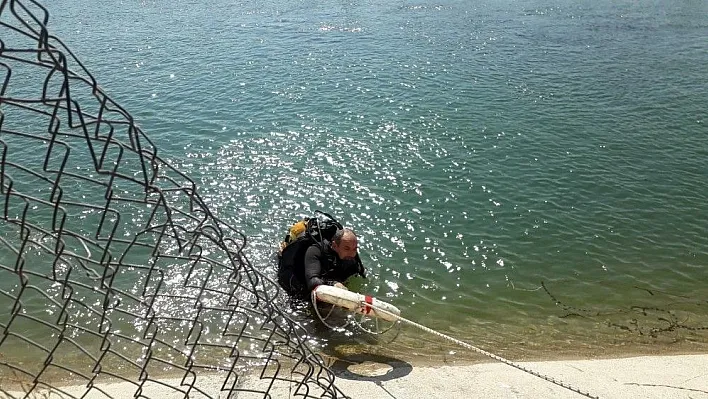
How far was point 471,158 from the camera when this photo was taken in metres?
14.4

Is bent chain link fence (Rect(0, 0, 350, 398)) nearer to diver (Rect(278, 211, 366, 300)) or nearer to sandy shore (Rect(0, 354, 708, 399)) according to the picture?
sandy shore (Rect(0, 354, 708, 399))

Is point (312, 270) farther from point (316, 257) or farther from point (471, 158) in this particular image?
point (471, 158)

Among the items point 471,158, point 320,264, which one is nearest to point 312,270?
point 320,264

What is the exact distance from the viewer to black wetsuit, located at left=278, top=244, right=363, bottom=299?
8360mm

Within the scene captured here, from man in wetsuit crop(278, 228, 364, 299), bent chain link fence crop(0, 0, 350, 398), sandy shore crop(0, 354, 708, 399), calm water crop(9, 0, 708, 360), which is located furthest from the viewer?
calm water crop(9, 0, 708, 360)

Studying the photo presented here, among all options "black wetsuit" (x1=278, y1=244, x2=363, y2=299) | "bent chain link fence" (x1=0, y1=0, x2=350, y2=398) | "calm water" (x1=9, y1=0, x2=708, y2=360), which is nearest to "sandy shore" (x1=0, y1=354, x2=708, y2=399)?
"bent chain link fence" (x1=0, y1=0, x2=350, y2=398)

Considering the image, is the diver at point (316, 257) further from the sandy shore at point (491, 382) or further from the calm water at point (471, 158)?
the sandy shore at point (491, 382)

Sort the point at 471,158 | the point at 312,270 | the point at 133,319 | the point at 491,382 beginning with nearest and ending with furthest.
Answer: the point at 491,382, the point at 312,270, the point at 133,319, the point at 471,158

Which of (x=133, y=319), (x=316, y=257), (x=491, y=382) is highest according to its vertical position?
(x=316, y=257)

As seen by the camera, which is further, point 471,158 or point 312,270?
point 471,158

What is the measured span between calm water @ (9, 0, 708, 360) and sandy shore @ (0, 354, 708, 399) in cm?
97

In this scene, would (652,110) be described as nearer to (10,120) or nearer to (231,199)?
(231,199)

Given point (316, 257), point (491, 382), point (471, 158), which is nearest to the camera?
point (491, 382)

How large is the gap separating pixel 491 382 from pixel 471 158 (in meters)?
8.53
